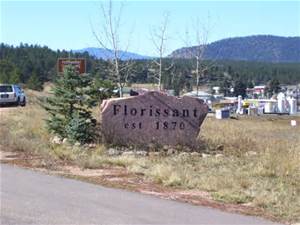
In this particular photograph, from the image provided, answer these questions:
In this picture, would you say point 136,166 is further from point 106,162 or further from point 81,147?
point 81,147

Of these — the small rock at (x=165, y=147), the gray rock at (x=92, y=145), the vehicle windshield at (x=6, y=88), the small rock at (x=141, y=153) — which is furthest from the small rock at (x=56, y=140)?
the vehicle windshield at (x=6, y=88)

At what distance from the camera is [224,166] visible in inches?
530

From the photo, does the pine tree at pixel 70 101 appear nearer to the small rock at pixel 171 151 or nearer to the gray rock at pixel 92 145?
the gray rock at pixel 92 145

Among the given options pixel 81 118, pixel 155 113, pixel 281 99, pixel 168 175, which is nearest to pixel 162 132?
pixel 155 113

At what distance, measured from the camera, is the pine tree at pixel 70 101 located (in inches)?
683

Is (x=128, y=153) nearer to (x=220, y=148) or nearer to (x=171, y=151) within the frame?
(x=171, y=151)

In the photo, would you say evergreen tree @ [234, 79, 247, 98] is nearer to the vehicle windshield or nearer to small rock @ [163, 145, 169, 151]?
the vehicle windshield

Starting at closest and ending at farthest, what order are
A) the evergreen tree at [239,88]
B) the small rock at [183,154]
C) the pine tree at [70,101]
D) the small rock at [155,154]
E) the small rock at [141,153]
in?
the small rock at [183,154] < the small rock at [155,154] < the small rock at [141,153] < the pine tree at [70,101] < the evergreen tree at [239,88]

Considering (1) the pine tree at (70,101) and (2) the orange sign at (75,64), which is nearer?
(1) the pine tree at (70,101)

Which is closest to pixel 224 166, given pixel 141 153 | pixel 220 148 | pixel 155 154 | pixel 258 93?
pixel 155 154

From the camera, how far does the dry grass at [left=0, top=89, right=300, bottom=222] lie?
977 cm

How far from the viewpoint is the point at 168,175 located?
37.8 ft

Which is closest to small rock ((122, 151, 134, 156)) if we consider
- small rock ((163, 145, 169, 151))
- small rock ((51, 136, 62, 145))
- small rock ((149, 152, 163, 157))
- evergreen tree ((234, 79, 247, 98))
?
small rock ((149, 152, 163, 157))

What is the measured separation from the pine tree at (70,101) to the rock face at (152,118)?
0.51 metres
